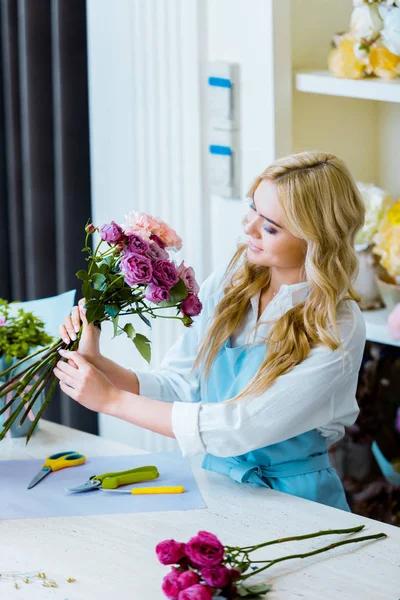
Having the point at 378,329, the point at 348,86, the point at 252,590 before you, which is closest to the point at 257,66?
the point at 348,86

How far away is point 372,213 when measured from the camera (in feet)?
8.09

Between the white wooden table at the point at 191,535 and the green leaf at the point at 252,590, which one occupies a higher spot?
the green leaf at the point at 252,590

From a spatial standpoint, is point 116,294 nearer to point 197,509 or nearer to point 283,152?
point 197,509

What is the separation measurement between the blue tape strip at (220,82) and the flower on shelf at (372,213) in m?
0.43

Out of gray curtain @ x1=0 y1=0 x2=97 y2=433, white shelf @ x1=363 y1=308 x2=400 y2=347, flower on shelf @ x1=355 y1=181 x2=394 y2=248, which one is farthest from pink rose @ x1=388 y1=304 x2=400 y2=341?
gray curtain @ x1=0 y1=0 x2=97 y2=433

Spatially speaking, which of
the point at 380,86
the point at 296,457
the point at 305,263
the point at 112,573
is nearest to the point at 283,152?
the point at 380,86

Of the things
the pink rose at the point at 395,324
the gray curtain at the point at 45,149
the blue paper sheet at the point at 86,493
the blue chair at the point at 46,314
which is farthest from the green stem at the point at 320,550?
the gray curtain at the point at 45,149

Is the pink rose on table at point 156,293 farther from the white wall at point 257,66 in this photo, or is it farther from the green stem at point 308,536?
the white wall at point 257,66

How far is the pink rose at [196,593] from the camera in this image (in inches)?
48.1

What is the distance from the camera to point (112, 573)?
140cm

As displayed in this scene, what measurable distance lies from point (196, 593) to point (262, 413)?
0.52 m

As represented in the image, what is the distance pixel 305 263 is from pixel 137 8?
1188mm

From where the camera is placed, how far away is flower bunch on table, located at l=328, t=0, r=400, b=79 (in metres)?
2.26

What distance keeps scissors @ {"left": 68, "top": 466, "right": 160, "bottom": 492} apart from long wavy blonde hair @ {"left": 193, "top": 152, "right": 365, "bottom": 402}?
21 centimetres
